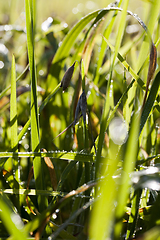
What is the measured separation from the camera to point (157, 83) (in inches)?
14.9

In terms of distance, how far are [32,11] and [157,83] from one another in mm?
259

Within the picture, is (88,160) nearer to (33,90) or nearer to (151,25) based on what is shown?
(33,90)

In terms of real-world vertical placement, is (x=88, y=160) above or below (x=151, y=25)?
below

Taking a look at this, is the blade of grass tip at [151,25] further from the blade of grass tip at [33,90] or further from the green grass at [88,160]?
the blade of grass tip at [33,90]

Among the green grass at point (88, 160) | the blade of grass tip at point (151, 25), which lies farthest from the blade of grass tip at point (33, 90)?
the blade of grass tip at point (151, 25)

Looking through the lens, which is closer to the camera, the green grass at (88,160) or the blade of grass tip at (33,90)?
the green grass at (88,160)

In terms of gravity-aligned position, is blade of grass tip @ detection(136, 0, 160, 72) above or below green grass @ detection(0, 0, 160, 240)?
above

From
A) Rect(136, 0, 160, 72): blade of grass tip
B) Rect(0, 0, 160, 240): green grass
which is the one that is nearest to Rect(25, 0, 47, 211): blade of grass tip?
Rect(0, 0, 160, 240): green grass

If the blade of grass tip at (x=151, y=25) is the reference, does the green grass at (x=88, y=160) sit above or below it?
below

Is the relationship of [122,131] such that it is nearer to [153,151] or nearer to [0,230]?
[153,151]

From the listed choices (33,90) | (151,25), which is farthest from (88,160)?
(151,25)

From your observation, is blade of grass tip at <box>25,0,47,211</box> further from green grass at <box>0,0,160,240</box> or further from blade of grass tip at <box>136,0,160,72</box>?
blade of grass tip at <box>136,0,160,72</box>

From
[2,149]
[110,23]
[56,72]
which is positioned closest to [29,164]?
[2,149]

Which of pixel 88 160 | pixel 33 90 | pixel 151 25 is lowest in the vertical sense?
pixel 88 160
